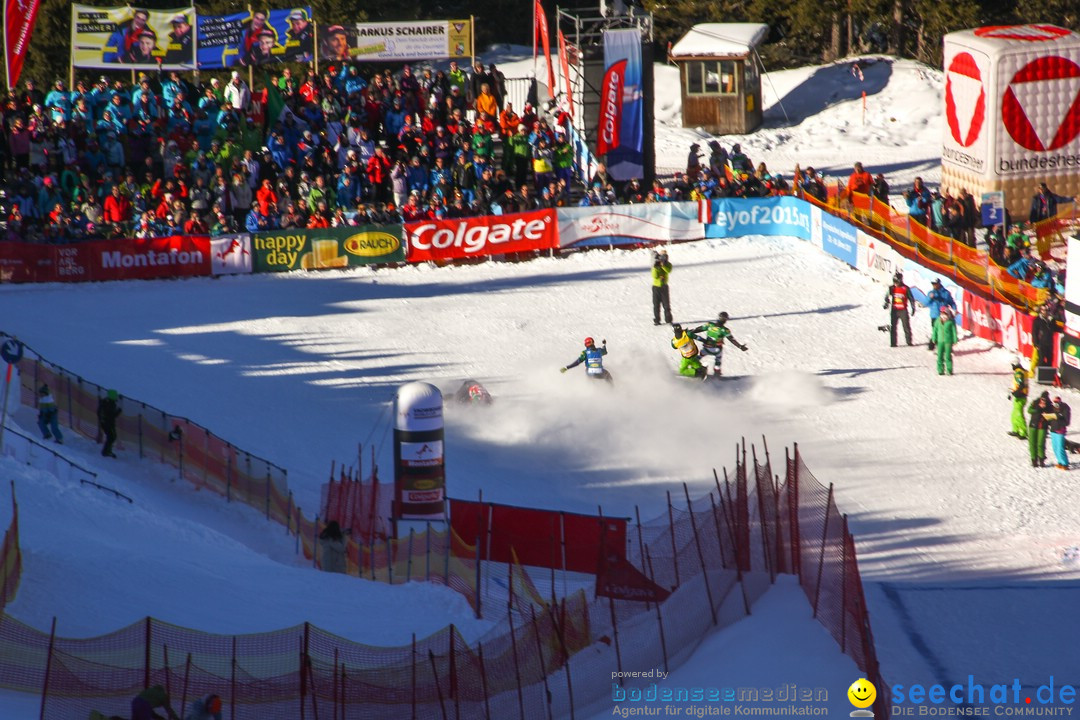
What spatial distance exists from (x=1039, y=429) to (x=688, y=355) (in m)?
5.41

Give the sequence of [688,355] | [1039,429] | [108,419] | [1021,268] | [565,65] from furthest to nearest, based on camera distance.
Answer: [565,65]
[1021,268]
[688,355]
[1039,429]
[108,419]

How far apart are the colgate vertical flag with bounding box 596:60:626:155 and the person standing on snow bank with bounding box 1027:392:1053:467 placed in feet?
44.2

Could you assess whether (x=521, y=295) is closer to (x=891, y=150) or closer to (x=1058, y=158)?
(x=1058, y=158)

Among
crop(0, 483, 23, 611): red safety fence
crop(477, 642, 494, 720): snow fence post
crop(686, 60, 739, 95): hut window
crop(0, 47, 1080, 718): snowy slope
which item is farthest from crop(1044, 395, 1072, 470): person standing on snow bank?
crop(686, 60, 739, 95): hut window

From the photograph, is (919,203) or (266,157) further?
(266,157)

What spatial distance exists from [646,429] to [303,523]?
5.67 m

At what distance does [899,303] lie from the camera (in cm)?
2420

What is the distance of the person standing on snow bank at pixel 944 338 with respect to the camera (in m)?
22.9

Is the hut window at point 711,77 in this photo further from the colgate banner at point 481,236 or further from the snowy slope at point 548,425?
the colgate banner at point 481,236

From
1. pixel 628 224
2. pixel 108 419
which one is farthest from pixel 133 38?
pixel 108 419

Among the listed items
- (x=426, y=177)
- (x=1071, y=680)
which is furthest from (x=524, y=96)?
(x=1071, y=680)

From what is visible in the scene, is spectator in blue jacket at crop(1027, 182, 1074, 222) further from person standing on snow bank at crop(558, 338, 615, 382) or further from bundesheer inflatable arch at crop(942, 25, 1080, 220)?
person standing on snow bank at crop(558, 338, 615, 382)

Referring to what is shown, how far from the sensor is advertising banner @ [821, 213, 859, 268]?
27.9 meters

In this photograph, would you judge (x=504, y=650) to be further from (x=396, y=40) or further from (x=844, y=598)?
(x=396, y=40)
